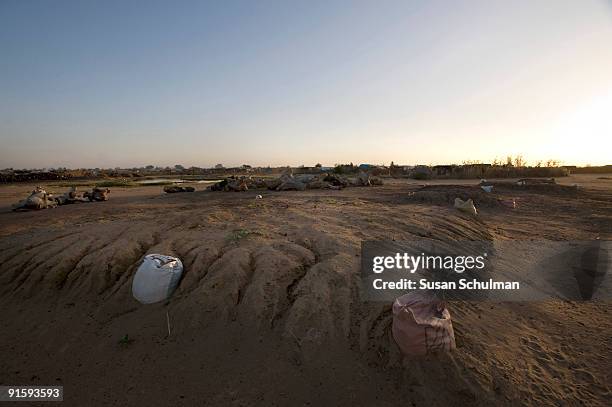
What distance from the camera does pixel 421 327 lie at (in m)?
3.25

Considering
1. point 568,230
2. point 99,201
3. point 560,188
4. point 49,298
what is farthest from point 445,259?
point 560,188

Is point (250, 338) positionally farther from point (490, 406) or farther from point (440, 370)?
point (490, 406)

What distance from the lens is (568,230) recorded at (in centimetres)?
866

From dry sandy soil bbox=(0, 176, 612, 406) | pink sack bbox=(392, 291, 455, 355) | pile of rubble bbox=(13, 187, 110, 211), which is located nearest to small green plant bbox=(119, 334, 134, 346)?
dry sandy soil bbox=(0, 176, 612, 406)

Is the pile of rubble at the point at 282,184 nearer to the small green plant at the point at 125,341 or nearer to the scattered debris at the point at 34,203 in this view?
the scattered debris at the point at 34,203

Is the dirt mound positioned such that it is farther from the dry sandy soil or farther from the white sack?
the white sack

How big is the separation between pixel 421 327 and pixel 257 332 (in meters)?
1.92

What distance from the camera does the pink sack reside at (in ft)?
10.7

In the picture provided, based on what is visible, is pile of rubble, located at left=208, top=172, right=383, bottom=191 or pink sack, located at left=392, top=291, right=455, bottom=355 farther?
pile of rubble, located at left=208, top=172, right=383, bottom=191

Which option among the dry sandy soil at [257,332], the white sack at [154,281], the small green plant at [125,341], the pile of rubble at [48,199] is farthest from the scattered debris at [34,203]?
the small green plant at [125,341]

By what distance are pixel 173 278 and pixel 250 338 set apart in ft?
5.42

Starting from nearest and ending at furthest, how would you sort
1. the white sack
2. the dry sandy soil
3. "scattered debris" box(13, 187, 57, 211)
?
the dry sandy soil → the white sack → "scattered debris" box(13, 187, 57, 211)

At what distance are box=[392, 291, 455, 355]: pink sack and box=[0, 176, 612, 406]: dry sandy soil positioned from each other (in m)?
0.14

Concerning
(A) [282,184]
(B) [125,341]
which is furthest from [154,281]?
(A) [282,184]
